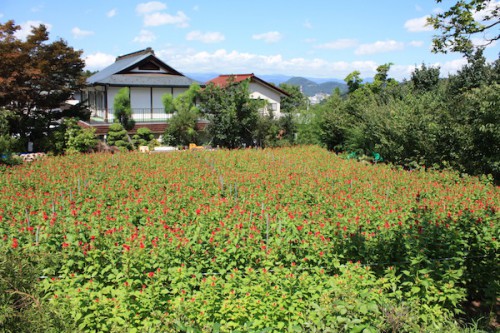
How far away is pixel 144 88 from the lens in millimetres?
27984

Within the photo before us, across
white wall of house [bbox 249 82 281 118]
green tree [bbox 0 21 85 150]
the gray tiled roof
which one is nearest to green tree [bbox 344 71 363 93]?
white wall of house [bbox 249 82 281 118]

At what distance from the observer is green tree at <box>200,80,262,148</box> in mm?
20797

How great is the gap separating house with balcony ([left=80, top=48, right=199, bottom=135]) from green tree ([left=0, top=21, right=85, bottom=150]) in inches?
254

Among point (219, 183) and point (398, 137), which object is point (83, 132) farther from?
point (398, 137)

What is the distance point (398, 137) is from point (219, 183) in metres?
7.53

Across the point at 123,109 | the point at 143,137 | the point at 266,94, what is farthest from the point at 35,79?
the point at 266,94

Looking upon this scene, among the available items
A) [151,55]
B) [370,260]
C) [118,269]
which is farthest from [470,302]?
[151,55]

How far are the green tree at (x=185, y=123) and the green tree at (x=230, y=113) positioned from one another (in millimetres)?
1959

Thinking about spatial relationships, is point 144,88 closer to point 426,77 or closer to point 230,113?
point 230,113

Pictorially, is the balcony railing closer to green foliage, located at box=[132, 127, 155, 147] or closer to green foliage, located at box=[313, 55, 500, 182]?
green foliage, located at box=[132, 127, 155, 147]

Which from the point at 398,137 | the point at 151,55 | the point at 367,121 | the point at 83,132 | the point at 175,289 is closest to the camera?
the point at 175,289

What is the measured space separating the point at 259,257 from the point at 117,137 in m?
18.7

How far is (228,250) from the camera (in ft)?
17.0

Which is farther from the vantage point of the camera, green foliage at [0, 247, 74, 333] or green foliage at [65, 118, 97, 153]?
green foliage at [65, 118, 97, 153]
